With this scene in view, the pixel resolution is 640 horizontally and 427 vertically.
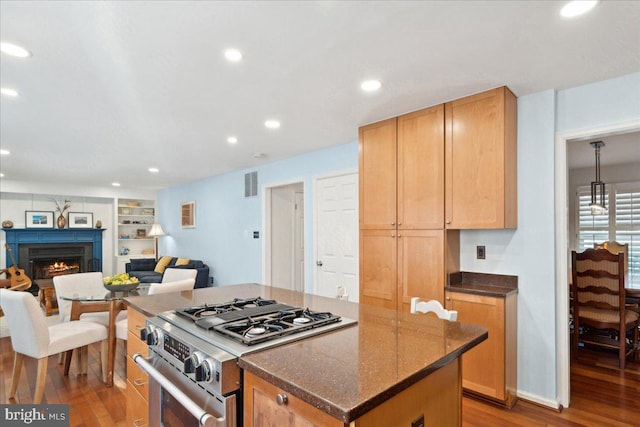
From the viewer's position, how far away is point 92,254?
8.04 m

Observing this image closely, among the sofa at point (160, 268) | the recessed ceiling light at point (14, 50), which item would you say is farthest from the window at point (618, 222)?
the recessed ceiling light at point (14, 50)

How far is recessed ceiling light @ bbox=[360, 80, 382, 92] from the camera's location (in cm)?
249

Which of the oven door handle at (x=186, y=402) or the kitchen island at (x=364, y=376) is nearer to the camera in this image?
the kitchen island at (x=364, y=376)

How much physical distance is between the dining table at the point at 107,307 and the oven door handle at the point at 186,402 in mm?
1673

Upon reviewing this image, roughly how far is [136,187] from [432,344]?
8513 millimetres

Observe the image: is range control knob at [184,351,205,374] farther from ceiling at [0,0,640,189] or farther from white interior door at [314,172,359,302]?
white interior door at [314,172,359,302]

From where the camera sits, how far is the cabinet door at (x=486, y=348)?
250 centimetres

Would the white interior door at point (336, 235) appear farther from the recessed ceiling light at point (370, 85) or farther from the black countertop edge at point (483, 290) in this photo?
the recessed ceiling light at point (370, 85)

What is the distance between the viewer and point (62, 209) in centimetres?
779

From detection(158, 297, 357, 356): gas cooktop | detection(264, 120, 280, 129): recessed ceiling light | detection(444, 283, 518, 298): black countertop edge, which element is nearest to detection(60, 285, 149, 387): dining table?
detection(158, 297, 357, 356): gas cooktop

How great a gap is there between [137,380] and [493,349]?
238 centimetres

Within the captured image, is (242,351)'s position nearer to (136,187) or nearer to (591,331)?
(591,331)

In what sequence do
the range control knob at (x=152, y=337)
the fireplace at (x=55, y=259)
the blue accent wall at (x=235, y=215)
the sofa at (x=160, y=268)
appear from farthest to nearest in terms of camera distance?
the fireplace at (x=55, y=259) < the sofa at (x=160, y=268) < the blue accent wall at (x=235, y=215) < the range control knob at (x=152, y=337)

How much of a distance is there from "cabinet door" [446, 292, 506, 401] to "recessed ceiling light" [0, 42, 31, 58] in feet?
10.9
